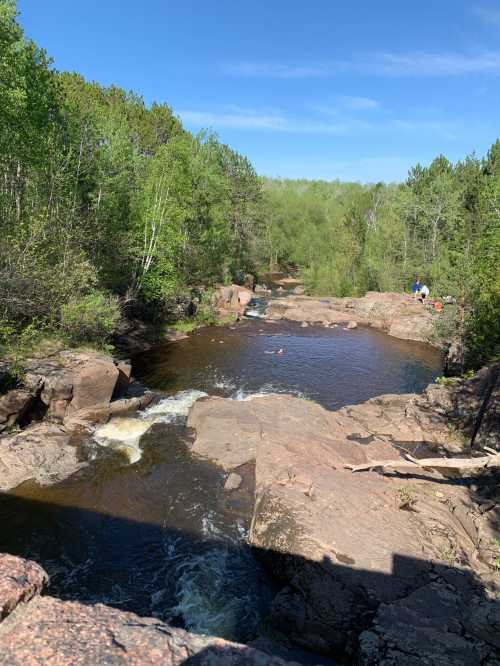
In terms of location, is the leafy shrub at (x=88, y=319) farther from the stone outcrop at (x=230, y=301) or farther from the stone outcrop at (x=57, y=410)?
the stone outcrop at (x=230, y=301)

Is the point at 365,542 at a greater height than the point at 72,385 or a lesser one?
lesser

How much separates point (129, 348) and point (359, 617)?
90.1 ft

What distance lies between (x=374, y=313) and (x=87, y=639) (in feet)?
162

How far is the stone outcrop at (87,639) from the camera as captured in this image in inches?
179

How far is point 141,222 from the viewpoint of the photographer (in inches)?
1394

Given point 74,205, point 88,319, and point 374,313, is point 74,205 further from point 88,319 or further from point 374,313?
point 374,313

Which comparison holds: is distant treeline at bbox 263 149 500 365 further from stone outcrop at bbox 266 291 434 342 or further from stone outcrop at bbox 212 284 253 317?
stone outcrop at bbox 212 284 253 317

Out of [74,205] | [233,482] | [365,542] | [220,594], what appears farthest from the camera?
[74,205]

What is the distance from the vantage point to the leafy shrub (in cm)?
2380

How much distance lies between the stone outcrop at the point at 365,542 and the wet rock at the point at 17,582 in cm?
618

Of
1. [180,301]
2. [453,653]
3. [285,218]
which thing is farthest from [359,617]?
[285,218]

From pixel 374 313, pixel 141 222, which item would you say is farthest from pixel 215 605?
pixel 374 313

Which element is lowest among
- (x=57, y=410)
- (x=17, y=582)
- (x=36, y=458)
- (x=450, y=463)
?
(x=36, y=458)

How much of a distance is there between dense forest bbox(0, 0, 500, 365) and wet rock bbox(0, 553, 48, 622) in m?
16.8
